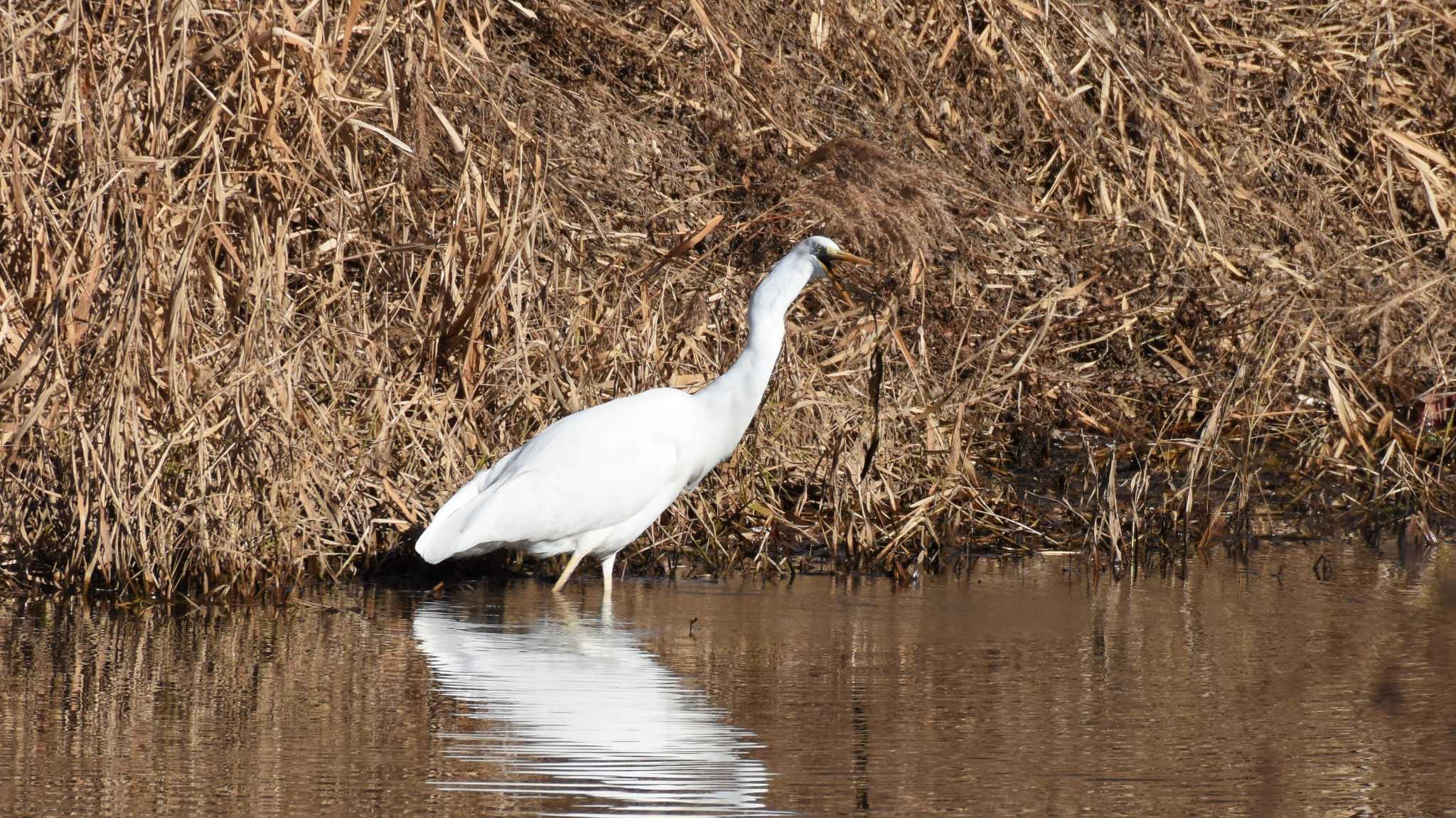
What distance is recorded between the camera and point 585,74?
33.4 feet

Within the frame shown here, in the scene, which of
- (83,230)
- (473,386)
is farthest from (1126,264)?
(83,230)

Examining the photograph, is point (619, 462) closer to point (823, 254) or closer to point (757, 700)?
point (823, 254)

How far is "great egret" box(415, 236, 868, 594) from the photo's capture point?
6.32m

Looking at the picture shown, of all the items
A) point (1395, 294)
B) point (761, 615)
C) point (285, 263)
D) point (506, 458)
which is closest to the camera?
point (761, 615)

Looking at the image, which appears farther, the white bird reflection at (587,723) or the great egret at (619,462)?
the great egret at (619,462)

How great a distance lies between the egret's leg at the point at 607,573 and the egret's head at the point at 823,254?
3.72 feet

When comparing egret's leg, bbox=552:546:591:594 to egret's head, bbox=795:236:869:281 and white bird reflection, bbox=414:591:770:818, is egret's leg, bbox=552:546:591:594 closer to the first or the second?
white bird reflection, bbox=414:591:770:818

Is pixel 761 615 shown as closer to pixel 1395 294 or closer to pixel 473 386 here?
pixel 473 386

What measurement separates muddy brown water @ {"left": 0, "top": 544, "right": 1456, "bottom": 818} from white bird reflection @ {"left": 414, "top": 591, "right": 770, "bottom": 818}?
0.04 feet

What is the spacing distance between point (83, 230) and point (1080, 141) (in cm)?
543

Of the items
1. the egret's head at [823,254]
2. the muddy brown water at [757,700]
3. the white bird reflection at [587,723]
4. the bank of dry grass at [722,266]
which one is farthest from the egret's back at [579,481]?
the egret's head at [823,254]

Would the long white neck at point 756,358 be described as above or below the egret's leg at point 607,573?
above

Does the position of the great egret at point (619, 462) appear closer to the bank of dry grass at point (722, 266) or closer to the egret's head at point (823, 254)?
the egret's head at point (823, 254)

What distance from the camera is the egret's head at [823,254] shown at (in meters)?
6.59
